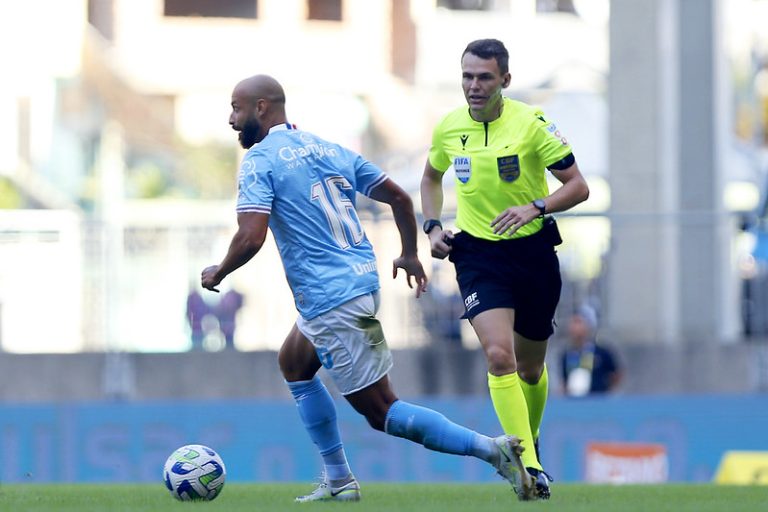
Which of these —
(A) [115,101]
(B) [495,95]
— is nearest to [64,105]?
(A) [115,101]

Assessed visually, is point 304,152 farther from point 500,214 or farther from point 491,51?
point 491,51

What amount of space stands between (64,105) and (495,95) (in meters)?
32.2

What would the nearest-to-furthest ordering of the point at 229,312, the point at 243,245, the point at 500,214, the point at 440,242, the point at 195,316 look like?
1. the point at 243,245
2. the point at 500,214
3. the point at 440,242
4. the point at 229,312
5. the point at 195,316

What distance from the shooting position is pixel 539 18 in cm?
4550

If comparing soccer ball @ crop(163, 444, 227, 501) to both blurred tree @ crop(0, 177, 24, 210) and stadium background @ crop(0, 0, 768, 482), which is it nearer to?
stadium background @ crop(0, 0, 768, 482)

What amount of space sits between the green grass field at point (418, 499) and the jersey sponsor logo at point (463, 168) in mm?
1651

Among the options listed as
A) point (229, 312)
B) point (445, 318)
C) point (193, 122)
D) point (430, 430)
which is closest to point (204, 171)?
point (193, 122)

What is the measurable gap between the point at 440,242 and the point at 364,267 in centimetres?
55

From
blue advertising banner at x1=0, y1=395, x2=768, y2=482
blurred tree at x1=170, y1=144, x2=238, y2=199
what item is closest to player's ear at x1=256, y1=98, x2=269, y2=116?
blue advertising banner at x1=0, y1=395, x2=768, y2=482

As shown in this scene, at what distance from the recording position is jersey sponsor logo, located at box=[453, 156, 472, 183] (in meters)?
8.92

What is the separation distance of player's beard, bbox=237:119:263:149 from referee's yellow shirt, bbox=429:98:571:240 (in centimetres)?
112

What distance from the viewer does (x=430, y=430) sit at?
8266 mm

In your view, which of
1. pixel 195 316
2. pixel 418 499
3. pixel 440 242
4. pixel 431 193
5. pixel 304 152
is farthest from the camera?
pixel 195 316

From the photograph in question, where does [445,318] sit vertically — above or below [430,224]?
below
